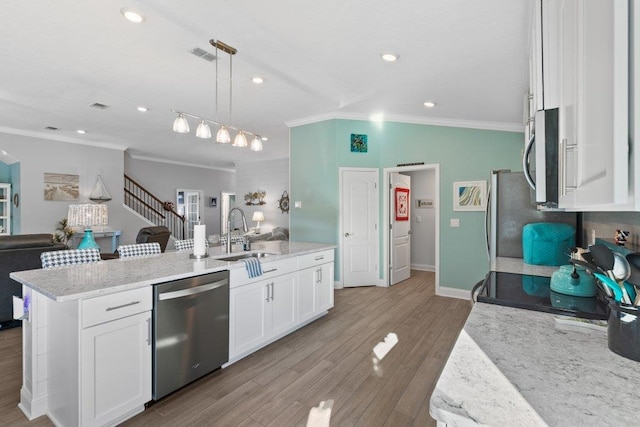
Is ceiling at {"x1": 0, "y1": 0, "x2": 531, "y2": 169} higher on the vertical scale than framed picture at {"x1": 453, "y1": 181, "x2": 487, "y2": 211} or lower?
higher

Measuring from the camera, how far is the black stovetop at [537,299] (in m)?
1.26

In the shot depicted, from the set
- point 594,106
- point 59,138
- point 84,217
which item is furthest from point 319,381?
point 59,138

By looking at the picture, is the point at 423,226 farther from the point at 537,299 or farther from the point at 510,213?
the point at 537,299

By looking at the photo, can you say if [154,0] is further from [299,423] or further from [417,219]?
[417,219]

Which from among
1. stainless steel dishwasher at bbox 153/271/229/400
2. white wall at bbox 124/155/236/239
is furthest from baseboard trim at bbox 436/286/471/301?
white wall at bbox 124/155/236/239

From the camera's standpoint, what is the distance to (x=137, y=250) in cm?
303

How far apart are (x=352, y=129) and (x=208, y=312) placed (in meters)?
3.76

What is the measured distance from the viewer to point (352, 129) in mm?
5129

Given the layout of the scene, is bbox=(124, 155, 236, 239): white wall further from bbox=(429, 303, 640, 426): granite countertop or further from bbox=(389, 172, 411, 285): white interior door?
bbox=(429, 303, 640, 426): granite countertop

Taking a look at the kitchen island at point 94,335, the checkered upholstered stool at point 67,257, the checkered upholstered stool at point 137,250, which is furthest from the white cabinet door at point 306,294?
the checkered upholstered stool at point 67,257

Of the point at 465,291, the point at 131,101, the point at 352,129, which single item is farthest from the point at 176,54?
the point at 465,291

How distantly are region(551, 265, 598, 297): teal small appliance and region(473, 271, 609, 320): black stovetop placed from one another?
1.0 inches

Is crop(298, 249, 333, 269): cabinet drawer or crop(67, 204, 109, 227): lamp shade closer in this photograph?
crop(298, 249, 333, 269): cabinet drawer

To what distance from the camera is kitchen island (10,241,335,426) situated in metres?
1.72
